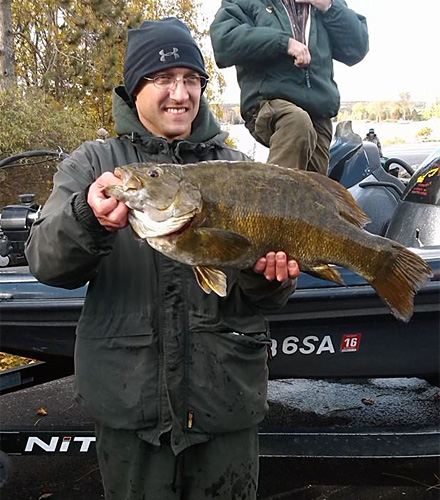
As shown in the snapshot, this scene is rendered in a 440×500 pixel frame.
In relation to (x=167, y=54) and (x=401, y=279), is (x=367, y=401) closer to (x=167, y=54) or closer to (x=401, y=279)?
(x=401, y=279)

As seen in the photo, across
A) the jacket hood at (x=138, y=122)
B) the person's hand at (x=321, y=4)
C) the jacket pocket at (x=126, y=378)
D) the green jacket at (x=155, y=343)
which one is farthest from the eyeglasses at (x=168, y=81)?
the person's hand at (x=321, y=4)

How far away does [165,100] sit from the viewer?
2.27 meters

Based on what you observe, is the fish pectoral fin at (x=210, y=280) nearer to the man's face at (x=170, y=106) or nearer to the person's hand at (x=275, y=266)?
the person's hand at (x=275, y=266)

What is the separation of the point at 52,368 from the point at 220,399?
6.57ft

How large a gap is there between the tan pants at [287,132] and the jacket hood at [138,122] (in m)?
1.47

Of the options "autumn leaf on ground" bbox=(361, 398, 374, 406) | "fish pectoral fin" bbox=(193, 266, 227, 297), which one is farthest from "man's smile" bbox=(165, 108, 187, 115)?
"autumn leaf on ground" bbox=(361, 398, 374, 406)

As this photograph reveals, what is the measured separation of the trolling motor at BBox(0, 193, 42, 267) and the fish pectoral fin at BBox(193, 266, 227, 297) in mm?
1952

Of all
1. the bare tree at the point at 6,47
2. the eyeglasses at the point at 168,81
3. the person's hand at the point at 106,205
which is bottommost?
the person's hand at the point at 106,205

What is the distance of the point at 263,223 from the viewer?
202cm

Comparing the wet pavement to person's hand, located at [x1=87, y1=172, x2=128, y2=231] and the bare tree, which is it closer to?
person's hand, located at [x1=87, y1=172, x2=128, y2=231]

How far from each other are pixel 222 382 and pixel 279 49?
7.97 feet

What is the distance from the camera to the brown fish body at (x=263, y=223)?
6.15ft

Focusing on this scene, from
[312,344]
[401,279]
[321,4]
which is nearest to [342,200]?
[401,279]

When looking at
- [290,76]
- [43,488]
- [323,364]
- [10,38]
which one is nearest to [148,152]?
[323,364]
